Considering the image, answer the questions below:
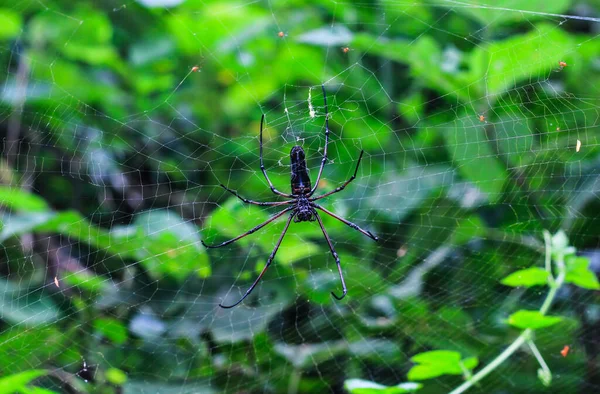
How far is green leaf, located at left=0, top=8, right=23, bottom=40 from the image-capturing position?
129 inches

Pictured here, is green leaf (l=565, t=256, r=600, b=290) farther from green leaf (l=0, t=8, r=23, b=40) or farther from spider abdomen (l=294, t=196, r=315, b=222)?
green leaf (l=0, t=8, r=23, b=40)

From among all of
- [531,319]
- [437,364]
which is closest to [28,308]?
[437,364]

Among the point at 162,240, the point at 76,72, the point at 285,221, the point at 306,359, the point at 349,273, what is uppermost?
the point at 76,72

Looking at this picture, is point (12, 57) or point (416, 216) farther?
point (12, 57)

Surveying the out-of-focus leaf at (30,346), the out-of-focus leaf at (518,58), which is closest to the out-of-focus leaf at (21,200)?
the out-of-focus leaf at (30,346)

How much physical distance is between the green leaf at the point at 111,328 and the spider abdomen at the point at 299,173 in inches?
49.9

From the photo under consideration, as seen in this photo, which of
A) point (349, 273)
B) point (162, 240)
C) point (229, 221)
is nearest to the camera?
point (162, 240)

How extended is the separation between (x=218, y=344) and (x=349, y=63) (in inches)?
75.5

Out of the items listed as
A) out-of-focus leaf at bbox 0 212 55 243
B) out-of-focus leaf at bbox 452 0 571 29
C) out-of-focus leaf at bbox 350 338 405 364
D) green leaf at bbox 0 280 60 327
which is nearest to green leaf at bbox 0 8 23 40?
out-of-focus leaf at bbox 0 212 55 243

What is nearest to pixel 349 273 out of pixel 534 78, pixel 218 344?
pixel 218 344

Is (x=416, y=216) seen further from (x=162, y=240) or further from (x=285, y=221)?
(x=162, y=240)

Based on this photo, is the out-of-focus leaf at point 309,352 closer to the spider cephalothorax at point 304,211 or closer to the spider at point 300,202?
the spider at point 300,202

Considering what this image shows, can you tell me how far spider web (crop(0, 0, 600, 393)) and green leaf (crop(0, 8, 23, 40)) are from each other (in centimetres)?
5

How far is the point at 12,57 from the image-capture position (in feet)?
12.0
